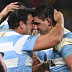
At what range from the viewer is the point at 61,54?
4.33ft

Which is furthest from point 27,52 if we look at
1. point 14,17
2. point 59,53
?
point 14,17

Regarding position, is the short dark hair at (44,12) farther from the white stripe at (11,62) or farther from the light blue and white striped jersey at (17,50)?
the white stripe at (11,62)

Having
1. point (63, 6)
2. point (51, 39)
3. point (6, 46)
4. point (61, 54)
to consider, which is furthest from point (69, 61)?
point (63, 6)

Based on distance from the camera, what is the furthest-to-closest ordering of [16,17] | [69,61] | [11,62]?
1. [16,17]
2. [11,62]
3. [69,61]

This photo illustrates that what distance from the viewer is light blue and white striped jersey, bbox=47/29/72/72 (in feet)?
4.19

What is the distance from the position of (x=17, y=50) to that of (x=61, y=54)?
0.36 m

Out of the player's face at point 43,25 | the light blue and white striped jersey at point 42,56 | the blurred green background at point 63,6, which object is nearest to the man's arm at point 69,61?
the player's face at point 43,25

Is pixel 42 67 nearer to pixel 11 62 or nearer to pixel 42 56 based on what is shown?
pixel 42 56

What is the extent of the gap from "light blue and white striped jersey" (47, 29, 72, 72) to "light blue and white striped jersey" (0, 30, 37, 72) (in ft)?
0.72

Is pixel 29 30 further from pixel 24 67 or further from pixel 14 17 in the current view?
pixel 24 67

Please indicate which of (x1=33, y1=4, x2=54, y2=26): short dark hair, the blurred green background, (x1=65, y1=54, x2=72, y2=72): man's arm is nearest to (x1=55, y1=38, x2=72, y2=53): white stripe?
(x1=65, y1=54, x2=72, y2=72): man's arm

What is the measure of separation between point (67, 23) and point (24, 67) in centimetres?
272

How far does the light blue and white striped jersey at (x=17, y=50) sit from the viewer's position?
4.20ft

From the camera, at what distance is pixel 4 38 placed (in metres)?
1.37
